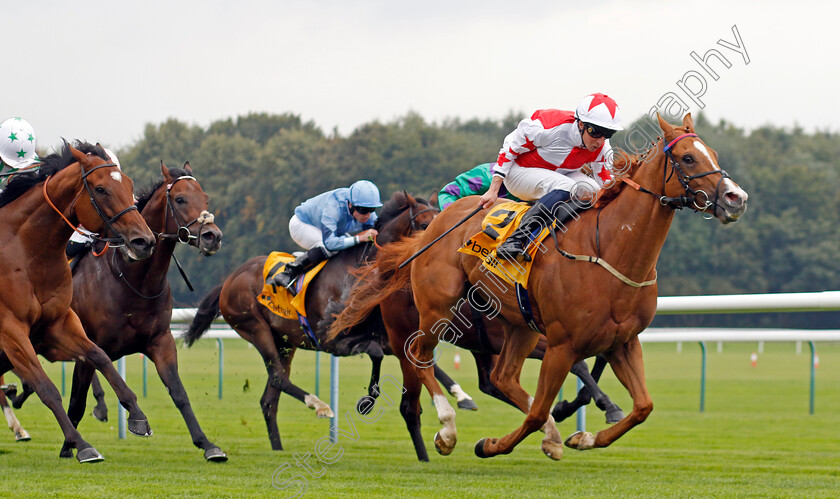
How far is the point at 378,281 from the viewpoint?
267 inches

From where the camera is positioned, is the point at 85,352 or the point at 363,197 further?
the point at 363,197

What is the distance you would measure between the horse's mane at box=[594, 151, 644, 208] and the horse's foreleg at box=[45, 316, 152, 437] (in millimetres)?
2671

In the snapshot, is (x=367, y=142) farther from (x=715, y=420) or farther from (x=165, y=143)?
(x=715, y=420)

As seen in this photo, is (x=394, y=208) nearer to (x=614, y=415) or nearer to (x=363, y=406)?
(x=363, y=406)

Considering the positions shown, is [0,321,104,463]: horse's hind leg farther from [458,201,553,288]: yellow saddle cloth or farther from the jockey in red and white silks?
the jockey in red and white silks

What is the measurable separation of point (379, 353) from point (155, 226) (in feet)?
5.59

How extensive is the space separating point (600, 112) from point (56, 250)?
3046mm

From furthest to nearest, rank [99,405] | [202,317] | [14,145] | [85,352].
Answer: [202,317]
[99,405]
[14,145]
[85,352]

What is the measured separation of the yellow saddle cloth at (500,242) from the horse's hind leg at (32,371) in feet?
7.47

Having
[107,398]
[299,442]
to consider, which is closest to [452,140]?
[107,398]

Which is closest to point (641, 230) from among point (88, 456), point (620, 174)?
point (620, 174)

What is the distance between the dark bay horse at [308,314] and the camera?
7.28 metres

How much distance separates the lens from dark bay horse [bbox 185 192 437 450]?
728cm

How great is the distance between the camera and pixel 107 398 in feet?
42.1
